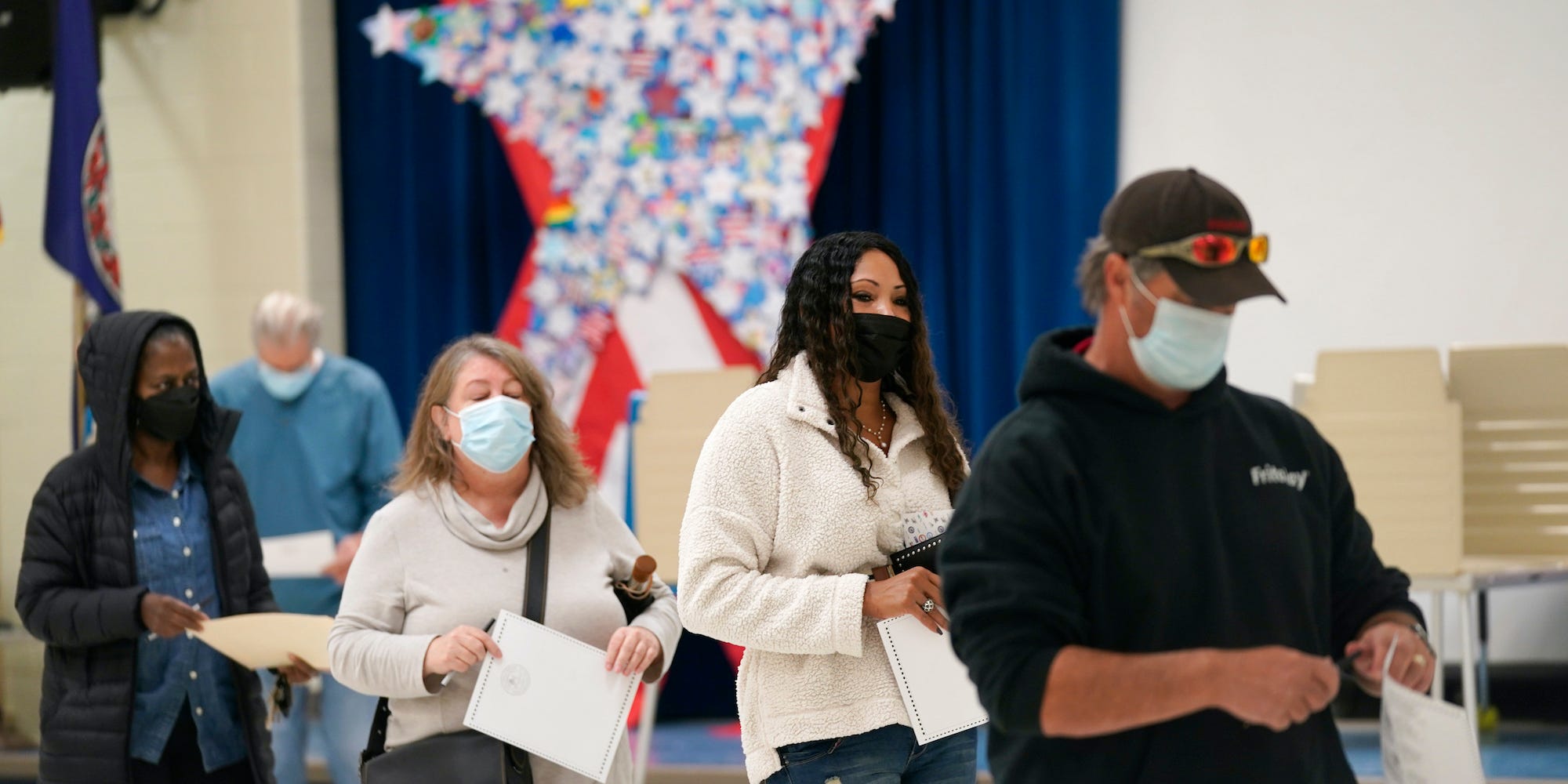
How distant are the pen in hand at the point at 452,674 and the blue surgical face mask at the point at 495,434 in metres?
0.25

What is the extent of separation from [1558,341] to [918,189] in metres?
2.07

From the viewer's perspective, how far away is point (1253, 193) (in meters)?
5.07

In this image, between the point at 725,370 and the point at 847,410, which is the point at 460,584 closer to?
the point at 847,410

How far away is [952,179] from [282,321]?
88.0 inches

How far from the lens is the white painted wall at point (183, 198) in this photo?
5531mm

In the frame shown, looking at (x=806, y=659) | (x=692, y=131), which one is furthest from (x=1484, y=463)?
(x=806, y=659)

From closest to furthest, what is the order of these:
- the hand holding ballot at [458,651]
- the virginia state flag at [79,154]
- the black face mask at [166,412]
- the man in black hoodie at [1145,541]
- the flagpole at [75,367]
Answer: the man in black hoodie at [1145,541], the hand holding ballot at [458,651], the black face mask at [166,412], the flagpole at [75,367], the virginia state flag at [79,154]

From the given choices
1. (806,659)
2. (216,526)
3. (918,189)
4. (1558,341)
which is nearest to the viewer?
(806,659)

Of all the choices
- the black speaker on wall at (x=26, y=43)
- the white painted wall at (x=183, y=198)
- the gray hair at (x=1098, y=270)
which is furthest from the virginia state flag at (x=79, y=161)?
the gray hair at (x=1098, y=270)

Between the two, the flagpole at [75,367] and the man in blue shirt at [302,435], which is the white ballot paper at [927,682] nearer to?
the man in blue shirt at [302,435]

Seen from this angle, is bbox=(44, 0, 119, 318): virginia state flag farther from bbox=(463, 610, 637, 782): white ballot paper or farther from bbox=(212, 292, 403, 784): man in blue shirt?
bbox=(463, 610, 637, 782): white ballot paper

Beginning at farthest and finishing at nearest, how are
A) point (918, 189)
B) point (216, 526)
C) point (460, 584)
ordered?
point (918, 189)
point (216, 526)
point (460, 584)

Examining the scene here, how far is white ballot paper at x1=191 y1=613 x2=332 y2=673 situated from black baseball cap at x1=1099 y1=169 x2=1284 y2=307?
170cm

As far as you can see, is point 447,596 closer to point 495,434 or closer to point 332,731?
point 495,434
